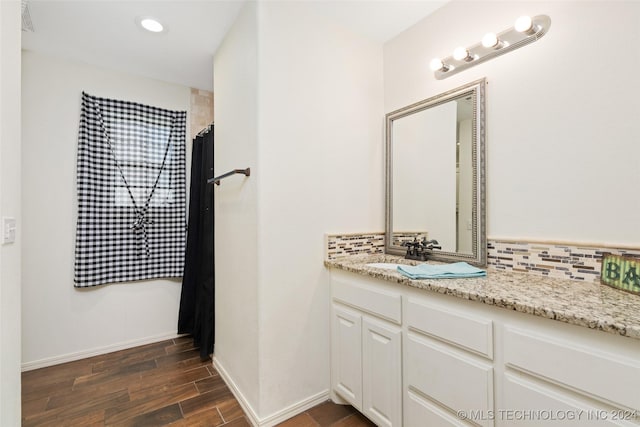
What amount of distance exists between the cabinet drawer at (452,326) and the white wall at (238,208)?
0.83m

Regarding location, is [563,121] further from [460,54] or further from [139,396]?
[139,396]

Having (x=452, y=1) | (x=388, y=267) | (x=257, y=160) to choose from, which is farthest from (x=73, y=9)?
(x=388, y=267)

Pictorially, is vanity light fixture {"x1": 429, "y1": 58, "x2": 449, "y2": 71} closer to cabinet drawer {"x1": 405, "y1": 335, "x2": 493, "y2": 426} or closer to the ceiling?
the ceiling

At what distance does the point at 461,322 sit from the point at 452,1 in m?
1.75

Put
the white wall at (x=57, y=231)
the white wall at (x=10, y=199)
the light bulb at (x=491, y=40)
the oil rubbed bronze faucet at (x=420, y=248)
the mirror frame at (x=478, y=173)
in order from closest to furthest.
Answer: the white wall at (x=10, y=199) → the light bulb at (x=491, y=40) → the mirror frame at (x=478, y=173) → the oil rubbed bronze faucet at (x=420, y=248) → the white wall at (x=57, y=231)

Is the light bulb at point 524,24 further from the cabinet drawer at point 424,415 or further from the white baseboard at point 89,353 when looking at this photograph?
the white baseboard at point 89,353

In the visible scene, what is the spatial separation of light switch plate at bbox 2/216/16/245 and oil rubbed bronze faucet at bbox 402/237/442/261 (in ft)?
6.05

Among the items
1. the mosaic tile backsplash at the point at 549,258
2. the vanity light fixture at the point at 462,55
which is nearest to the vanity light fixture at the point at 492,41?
the vanity light fixture at the point at 462,55

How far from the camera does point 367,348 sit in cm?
146

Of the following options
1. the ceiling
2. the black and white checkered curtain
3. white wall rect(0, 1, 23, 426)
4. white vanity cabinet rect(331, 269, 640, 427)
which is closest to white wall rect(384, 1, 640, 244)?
the ceiling

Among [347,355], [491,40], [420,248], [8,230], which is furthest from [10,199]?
[491,40]

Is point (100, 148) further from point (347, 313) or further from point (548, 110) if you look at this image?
point (548, 110)

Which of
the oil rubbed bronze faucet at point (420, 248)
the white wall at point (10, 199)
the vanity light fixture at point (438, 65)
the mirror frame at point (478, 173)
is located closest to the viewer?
the white wall at point (10, 199)

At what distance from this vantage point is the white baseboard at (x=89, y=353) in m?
2.09
